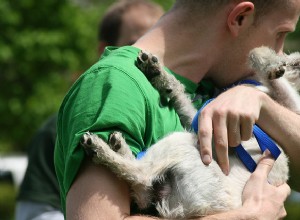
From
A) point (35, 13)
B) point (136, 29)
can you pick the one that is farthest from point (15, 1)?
point (136, 29)

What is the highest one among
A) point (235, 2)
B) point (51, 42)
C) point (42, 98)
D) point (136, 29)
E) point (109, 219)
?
point (235, 2)

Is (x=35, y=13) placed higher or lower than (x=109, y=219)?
lower

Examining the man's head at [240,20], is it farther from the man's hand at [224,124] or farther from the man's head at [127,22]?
→ the man's head at [127,22]

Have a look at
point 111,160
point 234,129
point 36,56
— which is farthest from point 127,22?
point 36,56

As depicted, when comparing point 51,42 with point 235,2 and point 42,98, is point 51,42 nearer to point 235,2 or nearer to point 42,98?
point 42,98

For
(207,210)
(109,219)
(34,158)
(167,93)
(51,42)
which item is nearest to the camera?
(109,219)

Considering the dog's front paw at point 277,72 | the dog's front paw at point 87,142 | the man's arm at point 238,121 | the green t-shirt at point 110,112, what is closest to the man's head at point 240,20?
the dog's front paw at point 277,72

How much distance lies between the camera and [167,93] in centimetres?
397

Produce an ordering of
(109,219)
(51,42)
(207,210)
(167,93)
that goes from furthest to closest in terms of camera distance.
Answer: (51,42) < (167,93) < (207,210) < (109,219)

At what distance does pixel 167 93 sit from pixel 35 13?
803 inches

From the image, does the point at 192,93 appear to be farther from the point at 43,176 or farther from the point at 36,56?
the point at 36,56

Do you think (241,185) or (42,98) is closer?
(241,185)

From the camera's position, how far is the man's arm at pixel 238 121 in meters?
3.59

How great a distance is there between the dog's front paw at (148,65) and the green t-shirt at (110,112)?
76 millimetres
